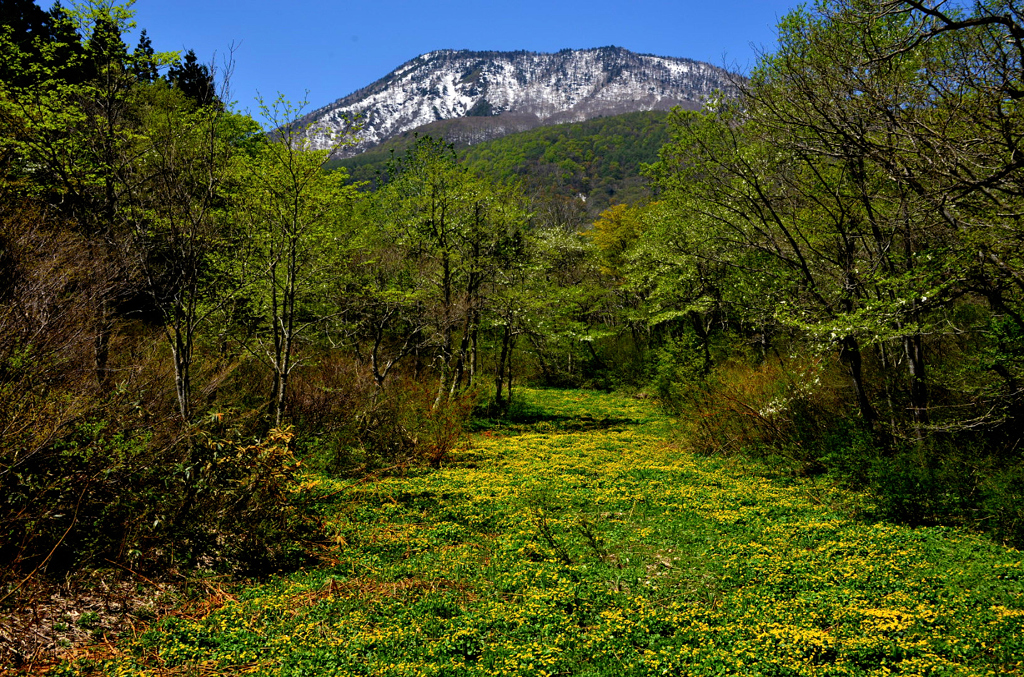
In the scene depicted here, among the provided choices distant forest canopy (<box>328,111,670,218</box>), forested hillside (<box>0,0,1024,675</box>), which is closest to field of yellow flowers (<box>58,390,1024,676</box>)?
forested hillside (<box>0,0,1024,675</box>)

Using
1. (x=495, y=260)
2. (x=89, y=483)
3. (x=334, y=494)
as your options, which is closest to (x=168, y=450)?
(x=89, y=483)

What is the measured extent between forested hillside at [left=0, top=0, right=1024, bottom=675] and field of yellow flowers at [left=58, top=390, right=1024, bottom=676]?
0.06 meters

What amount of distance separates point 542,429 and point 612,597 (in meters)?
14.8

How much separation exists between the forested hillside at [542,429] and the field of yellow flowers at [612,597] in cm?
6

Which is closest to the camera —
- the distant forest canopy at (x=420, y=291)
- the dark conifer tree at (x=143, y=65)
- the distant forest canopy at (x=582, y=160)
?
the distant forest canopy at (x=420, y=291)

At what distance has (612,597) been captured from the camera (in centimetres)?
709

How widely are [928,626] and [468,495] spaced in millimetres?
8427

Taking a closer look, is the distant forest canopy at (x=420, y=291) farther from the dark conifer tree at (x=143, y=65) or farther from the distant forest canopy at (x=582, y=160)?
the distant forest canopy at (x=582, y=160)

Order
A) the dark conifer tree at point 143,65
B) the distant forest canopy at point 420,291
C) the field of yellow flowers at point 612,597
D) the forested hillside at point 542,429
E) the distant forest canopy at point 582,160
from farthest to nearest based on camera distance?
the distant forest canopy at point 582,160 → the dark conifer tree at point 143,65 → the distant forest canopy at point 420,291 → the forested hillside at point 542,429 → the field of yellow flowers at point 612,597

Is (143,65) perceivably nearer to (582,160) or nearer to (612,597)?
(612,597)

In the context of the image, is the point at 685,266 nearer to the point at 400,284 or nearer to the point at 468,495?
the point at 400,284

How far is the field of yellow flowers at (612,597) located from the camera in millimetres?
A: 5449

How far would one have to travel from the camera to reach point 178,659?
5281mm

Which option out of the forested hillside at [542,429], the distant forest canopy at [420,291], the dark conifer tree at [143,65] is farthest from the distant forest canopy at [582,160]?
the dark conifer tree at [143,65]
